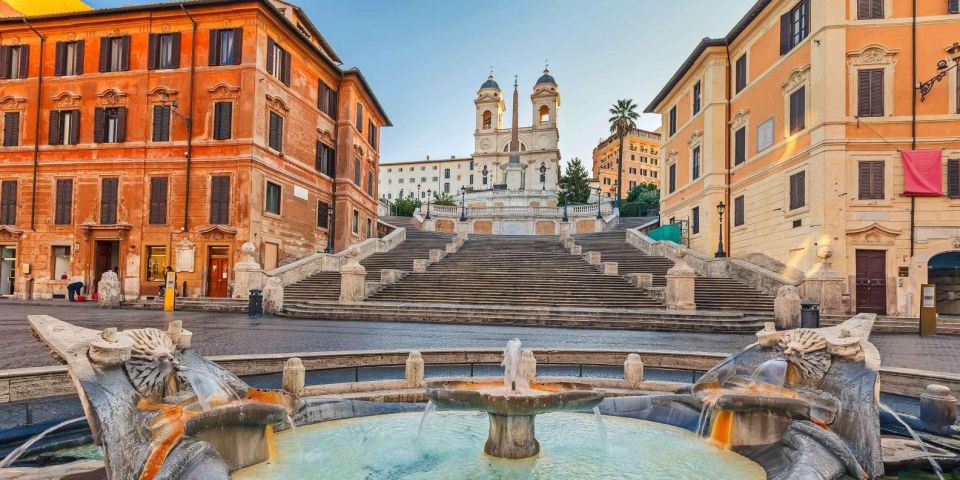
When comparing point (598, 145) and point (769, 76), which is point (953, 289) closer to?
point (769, 76)

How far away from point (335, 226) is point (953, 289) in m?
32.1

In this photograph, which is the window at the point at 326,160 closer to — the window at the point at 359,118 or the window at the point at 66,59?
the window at the point at 359,118

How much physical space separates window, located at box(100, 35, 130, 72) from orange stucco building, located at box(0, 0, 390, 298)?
68 millimetres

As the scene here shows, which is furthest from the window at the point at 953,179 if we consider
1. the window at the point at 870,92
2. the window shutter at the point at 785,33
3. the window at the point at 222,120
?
the window at the point at 222,120

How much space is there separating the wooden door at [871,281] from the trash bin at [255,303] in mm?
22870

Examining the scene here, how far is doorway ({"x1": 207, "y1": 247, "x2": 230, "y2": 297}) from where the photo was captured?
25.2 m

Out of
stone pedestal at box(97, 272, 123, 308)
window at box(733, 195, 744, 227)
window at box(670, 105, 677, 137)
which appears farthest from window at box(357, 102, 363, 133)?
window at box(733, 195, 744, 227)

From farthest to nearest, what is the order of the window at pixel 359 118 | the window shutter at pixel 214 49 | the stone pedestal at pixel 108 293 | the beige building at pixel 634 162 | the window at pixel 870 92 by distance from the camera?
1. the beige building at pixel 634 162
2. the window at pixel 359 118
3. the window shutter at pixel 214 49
4. the stone pedestal at pixel 108 293
5. the window at pixel 870 92

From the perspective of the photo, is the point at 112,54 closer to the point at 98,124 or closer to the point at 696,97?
the point at 98,124

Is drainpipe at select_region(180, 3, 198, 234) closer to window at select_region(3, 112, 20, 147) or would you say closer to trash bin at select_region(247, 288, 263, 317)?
trash bin at select_region(247, 288, 263, 317)

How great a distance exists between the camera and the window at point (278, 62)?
2667 centimetres

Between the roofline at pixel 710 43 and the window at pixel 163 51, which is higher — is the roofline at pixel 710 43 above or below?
above

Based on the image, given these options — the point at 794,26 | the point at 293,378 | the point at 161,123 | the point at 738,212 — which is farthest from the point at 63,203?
the point at 794,26

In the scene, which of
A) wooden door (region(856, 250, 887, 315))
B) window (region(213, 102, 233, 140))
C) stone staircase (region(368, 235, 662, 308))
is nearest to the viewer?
wooden door (region(856, 250, 887, 315))
